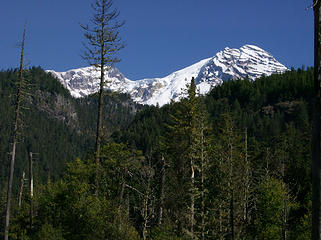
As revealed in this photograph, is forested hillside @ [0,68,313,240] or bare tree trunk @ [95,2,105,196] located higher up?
bare tree trunk @ [95,2,105,196]

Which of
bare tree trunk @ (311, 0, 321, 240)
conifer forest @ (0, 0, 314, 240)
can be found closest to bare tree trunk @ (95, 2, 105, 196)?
conifer forest @ (0, 0, 314, 240)

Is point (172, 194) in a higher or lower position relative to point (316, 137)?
lower

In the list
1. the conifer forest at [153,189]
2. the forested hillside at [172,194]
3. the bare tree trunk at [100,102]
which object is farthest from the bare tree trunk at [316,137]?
the bare tree trunk at [100,102]

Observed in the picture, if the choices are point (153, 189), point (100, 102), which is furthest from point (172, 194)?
point (100, 102)

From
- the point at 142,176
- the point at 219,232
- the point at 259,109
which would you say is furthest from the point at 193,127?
the point at 259,109

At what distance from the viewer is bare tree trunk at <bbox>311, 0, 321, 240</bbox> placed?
25.8 feet

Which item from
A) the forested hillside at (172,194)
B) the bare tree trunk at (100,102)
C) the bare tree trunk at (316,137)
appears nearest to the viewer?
the bare tree trunk at (316,137)

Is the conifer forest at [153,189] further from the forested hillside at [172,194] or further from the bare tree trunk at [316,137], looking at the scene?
the bare tree trunk at [316,137]

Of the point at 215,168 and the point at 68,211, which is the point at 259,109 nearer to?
the point at 215,168

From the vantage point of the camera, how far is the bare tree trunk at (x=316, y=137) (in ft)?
25.8

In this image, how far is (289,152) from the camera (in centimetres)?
6938

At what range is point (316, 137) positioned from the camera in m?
8.06

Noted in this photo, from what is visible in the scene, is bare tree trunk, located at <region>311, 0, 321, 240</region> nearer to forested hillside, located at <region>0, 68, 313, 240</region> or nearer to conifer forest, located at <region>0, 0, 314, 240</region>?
conifer forest, located at <region>0, 0, 314, 240</region>

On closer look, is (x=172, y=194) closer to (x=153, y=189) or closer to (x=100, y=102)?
(x=153, y=189)
